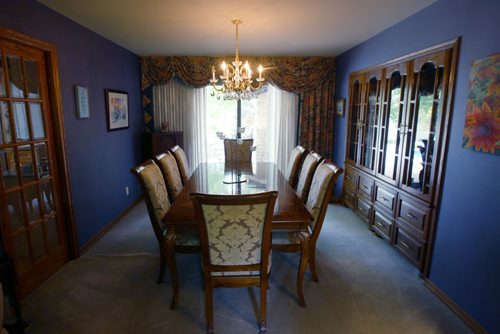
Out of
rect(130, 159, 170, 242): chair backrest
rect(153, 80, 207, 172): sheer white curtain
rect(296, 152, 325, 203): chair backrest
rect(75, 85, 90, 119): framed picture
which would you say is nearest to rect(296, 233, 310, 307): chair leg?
rect(296, 152, 325, 203): chair backrest

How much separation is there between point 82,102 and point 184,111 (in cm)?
210

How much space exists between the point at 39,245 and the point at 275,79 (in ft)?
12.6

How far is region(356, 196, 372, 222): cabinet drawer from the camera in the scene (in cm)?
362

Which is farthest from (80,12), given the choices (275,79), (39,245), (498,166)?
(498,166)

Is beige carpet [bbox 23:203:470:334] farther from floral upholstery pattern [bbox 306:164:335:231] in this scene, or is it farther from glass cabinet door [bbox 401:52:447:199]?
glass cabinet door [bbox 401:52:447:199]

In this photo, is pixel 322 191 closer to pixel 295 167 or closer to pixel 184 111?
pixel 295 167

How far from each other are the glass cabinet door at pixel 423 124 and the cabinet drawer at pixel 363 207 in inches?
32.0

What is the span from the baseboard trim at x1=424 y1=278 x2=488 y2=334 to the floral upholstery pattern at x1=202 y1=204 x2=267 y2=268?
152 centimetres

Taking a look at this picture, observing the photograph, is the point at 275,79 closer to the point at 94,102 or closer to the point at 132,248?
the point at 94,102

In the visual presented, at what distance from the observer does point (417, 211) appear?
8.59 feet

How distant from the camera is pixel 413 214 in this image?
8.79 feet

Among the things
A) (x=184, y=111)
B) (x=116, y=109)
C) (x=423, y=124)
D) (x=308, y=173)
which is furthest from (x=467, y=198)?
(x=184, y=111)

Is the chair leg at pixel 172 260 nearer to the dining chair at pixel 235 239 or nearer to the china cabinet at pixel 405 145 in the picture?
the dining chair at pixel 235 239

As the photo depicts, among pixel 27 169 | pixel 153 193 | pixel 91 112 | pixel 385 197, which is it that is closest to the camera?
pixel 153 193
